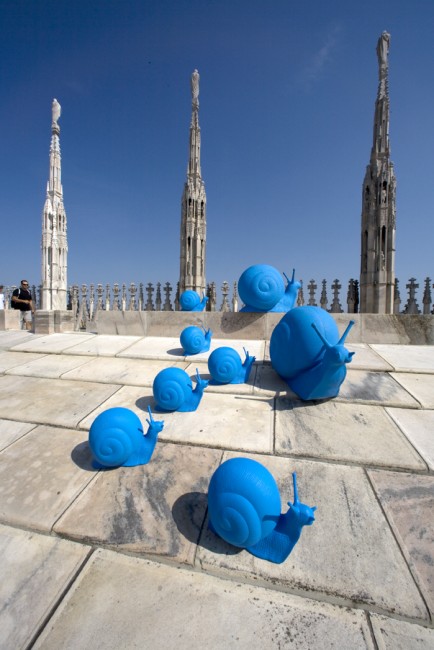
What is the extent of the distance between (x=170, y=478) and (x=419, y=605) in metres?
1.59

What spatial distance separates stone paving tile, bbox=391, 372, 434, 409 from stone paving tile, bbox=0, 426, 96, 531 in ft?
11.8

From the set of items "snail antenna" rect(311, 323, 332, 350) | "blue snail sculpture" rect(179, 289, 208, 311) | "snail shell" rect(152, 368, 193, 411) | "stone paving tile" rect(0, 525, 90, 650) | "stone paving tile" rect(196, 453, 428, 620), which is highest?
"blue snail sculpture" rect(179, 289, 208, 311)

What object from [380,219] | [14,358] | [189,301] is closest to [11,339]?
[14,358]

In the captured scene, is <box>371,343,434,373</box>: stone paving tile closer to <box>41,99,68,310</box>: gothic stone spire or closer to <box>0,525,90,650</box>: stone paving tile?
<box>0,525,90,650</box>: stone paving tile

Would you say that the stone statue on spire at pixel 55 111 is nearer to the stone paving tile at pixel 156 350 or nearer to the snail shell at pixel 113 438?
the stone paving tile at pixel 156 350

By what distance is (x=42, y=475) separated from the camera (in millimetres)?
2242

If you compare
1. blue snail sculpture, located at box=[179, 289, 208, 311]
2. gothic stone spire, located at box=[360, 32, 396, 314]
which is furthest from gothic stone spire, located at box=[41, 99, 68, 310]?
gothic stone spire, located at box=[360, 32, 396, 314]

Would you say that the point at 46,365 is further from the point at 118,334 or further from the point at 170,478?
the point at 170,478

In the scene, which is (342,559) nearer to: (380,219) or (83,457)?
(83,457)

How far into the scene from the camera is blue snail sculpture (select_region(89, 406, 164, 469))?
2143 mm

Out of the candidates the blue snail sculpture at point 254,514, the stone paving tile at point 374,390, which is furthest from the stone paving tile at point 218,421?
the stone paving tile at point 374,390

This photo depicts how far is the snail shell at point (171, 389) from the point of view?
3.02m

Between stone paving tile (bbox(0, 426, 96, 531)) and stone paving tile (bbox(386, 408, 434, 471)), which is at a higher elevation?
stone paving tile (bbox(386, 408, 434, 471))

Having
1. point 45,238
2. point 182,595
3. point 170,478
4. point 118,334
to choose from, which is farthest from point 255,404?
point 45,238
